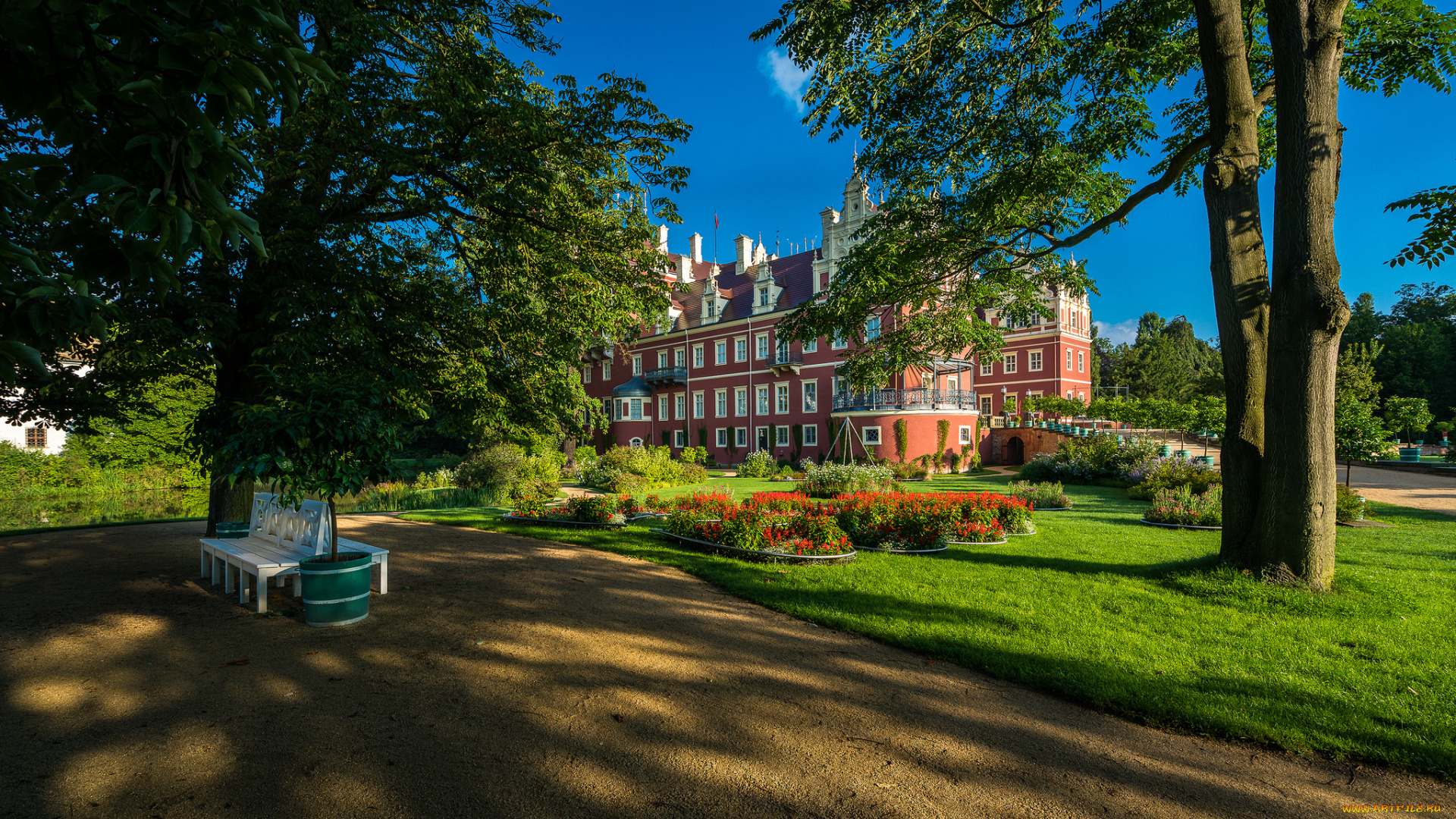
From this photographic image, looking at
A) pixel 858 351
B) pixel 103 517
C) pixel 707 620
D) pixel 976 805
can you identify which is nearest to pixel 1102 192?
pixel 858 351

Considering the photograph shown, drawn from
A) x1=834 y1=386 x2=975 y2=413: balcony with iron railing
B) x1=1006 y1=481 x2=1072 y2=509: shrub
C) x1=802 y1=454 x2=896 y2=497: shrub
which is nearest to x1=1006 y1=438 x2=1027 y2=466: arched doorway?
x1=834 y1=386 x2=975 y2=413: balcony with iron railing

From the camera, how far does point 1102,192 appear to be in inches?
355

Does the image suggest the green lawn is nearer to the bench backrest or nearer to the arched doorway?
the bench backrest

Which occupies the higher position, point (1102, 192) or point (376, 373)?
point (1102, 192)

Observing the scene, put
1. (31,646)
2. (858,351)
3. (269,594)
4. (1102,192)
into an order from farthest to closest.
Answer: (858,351)
(1102,192)
(269,594)
(31,646)

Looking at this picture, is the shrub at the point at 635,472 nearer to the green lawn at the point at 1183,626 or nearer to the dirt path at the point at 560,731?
the green lawn at the point at 1183,626

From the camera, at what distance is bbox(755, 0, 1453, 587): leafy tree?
6.31m

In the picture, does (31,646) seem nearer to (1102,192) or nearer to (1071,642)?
(1071,642)

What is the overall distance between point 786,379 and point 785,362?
1.20m

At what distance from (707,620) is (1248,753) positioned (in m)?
3.94

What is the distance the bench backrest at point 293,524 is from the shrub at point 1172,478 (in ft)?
53.8

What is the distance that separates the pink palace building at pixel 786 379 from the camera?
30.8 meters

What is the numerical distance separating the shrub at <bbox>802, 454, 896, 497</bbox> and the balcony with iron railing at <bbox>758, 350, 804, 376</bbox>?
1744cm

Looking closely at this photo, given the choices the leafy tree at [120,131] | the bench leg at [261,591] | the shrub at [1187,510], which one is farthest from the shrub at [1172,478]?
the leafy tree at [120,131]
